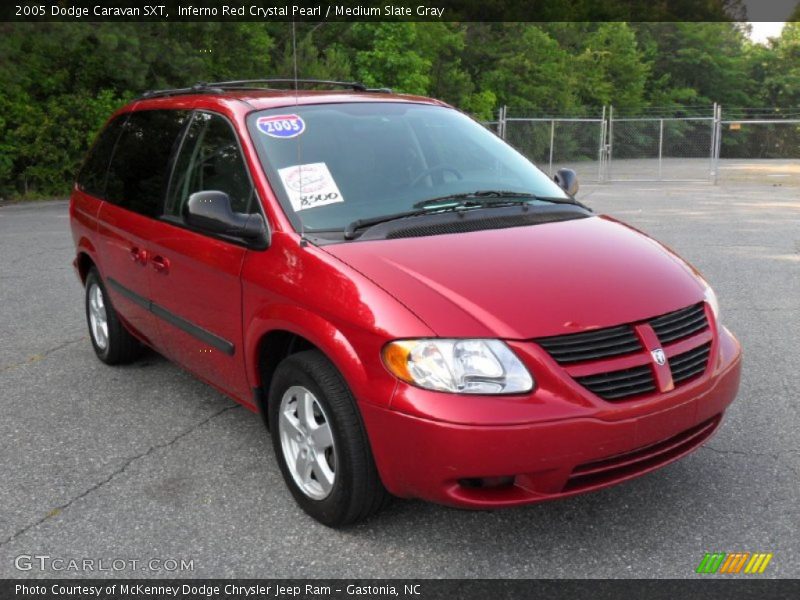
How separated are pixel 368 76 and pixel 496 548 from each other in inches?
1081

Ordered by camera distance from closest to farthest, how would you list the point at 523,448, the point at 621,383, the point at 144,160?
1. the point at 523,448
2. the point at 621,383
3. the point at 144,160

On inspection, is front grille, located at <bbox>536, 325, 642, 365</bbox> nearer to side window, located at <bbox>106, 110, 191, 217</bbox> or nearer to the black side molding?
the black side molding

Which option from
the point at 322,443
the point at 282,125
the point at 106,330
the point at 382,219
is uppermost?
the point at 282,125

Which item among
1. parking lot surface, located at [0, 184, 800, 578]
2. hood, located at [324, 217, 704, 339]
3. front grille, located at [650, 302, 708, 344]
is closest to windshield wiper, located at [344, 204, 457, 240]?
hood, located at [324, 217, 704, 339]

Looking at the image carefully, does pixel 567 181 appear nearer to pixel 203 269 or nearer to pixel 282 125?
pixel 282 125

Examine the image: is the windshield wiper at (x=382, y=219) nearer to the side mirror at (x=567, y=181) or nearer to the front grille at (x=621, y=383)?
the side mirror at (x=567, y=181)

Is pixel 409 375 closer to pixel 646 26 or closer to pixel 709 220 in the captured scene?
pixel 709 220

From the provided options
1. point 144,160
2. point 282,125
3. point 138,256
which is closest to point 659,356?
point 282,125

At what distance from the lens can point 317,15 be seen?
28859 mm

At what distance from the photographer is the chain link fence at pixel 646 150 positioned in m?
26.0

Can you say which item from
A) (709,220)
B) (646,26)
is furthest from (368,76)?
(646,26)

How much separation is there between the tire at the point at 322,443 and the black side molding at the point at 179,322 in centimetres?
47

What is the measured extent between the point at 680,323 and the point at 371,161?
1.58m

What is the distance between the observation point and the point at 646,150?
3284 cm
